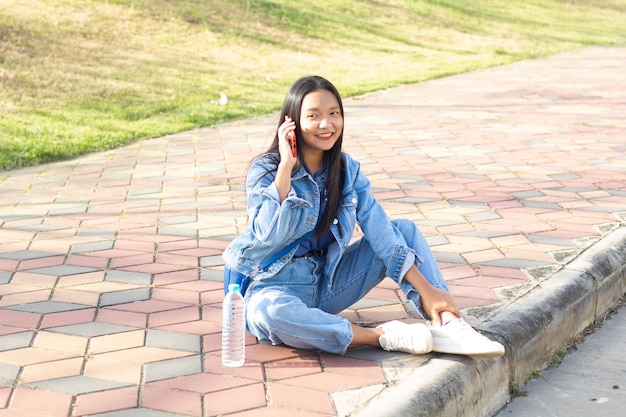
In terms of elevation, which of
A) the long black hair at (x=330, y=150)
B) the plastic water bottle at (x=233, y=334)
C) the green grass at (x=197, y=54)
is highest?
the long black hair at (x=330, y=150)

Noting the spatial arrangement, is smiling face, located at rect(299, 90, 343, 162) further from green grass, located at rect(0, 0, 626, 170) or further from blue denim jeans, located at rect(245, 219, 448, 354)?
green grass, located at rect(0, 0, 626, 170)

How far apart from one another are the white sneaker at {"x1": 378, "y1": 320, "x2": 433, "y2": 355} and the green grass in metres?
4.19

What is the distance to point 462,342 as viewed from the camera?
3.29m

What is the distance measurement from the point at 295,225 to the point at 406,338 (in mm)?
529

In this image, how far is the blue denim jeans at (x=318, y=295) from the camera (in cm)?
332

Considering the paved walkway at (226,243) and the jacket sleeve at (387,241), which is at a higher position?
the jacket sleeve at (387,241)

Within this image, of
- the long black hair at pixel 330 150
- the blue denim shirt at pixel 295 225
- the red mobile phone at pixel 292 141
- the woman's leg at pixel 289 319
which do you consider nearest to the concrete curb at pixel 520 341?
the woman's leg at pixel 289 319

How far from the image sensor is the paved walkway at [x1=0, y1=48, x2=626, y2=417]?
10.1 ft

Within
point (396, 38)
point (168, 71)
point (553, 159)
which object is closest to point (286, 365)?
point (553, 159)

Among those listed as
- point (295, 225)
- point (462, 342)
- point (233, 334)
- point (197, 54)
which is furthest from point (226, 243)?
point (197, 54)

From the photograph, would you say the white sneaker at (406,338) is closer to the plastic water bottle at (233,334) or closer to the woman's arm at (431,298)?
the woman's arm at (431,298)

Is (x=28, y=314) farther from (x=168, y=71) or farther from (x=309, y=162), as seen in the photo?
(x=168, y=71)

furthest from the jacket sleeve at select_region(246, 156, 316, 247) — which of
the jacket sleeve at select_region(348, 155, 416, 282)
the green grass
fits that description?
the green grass

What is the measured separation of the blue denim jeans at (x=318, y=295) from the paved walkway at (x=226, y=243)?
0.08 meters
